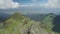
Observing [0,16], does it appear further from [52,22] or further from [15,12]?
[52,22]

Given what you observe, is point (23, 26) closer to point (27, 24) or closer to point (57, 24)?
point (27, 24)

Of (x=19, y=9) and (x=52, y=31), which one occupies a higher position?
(x=19, y=9)

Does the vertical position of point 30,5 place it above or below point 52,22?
above

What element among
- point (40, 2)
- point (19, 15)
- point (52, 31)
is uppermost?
point (40, 2)

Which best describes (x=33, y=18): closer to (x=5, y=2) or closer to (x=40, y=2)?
(x=40, y=2)

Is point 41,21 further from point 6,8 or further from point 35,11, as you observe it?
point 6,8

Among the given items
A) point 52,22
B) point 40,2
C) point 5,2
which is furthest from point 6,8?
point 52,22

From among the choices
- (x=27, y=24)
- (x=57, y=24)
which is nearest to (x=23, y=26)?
(x=27, y=24)

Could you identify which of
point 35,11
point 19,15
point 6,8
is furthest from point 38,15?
point 6,8
